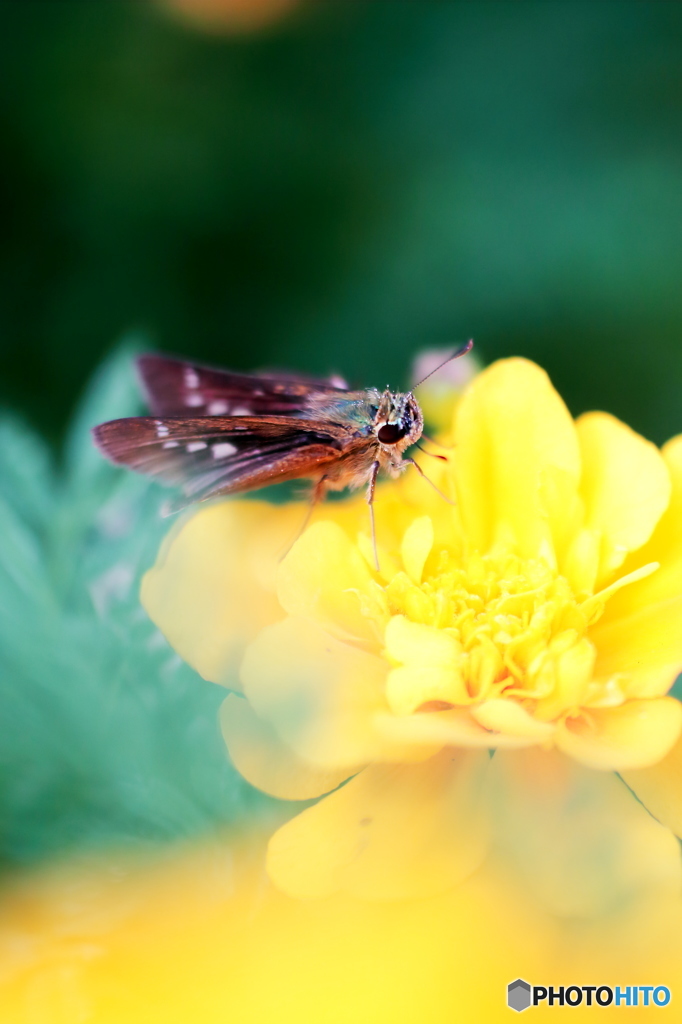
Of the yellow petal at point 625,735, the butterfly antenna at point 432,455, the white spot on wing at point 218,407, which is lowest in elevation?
the yellow petal at point 625,735

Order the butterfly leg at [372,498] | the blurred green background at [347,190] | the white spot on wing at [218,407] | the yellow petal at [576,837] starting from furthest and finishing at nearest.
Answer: the blurred green background at [347,190] → the white spot on wing at [218,407] → the butterfly leg at [372,498] → the yellow petal at [576,837]

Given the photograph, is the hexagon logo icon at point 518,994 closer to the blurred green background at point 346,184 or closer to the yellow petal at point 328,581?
the yellow petal at point 328,581

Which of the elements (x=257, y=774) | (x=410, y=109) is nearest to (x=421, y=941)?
(x=257, y=774)

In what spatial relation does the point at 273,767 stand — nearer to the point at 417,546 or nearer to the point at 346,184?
the point at 417,546

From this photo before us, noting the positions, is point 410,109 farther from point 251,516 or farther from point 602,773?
point 602,773

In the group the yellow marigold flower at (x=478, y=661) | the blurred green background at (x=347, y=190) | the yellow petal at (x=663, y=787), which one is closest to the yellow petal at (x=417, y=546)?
the yellow marigold flower at (x=478, y=661)

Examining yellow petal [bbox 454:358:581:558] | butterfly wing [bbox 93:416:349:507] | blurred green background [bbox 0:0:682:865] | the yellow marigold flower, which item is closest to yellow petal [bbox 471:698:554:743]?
the yellow marigold flower

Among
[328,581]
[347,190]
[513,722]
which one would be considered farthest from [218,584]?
[347,190]
